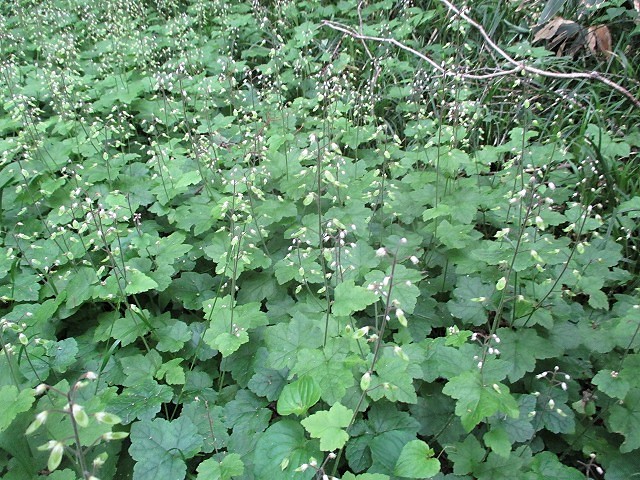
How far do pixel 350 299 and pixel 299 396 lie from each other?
0.44 metres

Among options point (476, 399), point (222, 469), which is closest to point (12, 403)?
point (222, 469)

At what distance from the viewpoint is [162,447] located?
2.09 meters

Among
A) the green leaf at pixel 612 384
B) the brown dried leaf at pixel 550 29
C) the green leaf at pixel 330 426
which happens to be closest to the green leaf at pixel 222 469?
the green leaf at pixel 330 426

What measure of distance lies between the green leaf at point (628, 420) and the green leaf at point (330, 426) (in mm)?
1133

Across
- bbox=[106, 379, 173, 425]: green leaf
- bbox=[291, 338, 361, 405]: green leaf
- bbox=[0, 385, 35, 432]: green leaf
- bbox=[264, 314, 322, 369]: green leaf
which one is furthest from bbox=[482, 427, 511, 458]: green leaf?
bbox=[0, 385, 35, 432]: green leaf

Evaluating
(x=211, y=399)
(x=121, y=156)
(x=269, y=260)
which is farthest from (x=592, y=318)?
(x=121, y=156)

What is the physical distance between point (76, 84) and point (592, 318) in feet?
15.5

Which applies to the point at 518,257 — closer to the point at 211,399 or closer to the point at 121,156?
the point at 211,399

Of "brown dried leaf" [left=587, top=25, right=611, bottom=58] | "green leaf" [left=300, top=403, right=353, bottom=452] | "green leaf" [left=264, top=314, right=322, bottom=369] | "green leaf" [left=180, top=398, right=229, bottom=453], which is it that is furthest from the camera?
"brown dried leaf" [left=587, top=25, right=611, bottom=58]

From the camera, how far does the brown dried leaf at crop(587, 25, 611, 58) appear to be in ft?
14.7

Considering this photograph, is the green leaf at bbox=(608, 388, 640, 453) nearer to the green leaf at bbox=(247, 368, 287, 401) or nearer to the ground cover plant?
the ground cover plant

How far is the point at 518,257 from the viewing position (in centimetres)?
236

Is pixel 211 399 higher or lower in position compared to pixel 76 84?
lower

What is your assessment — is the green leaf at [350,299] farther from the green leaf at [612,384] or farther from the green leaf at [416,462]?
the green leaf at [612,384]
